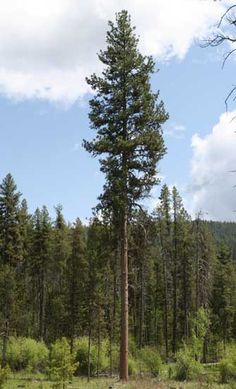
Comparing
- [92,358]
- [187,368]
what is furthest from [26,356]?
[187,368]

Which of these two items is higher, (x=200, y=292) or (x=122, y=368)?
(x=200, y=292)

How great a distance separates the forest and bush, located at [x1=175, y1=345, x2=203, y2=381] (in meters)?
0.05

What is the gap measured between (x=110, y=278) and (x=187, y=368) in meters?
13.9

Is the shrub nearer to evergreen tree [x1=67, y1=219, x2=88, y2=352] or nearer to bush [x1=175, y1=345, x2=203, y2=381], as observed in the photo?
evergreen tree [x1=67, y1=219, x2=88, y2=352]

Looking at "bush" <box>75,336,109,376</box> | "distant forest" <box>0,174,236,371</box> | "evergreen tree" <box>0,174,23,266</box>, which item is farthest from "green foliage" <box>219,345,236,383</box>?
"evergreen tree" <box>0,174,23,266</box>

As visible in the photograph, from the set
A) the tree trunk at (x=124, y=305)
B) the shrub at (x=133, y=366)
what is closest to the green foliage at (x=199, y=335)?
the shrub at (x=133, y=366)

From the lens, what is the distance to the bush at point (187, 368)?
25562mm

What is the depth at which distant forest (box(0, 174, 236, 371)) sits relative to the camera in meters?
34.7

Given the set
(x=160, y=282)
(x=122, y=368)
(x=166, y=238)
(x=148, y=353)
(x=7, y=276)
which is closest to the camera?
(x=122, y=368)

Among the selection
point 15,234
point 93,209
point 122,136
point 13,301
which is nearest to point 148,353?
point 13,301

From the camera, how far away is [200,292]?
52.8 m

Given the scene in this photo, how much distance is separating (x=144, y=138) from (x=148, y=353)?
49.9ft

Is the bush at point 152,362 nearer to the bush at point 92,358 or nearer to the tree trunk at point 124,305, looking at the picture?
the bush at point 92,358

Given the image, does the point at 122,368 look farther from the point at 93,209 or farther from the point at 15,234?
the point at 15,234
